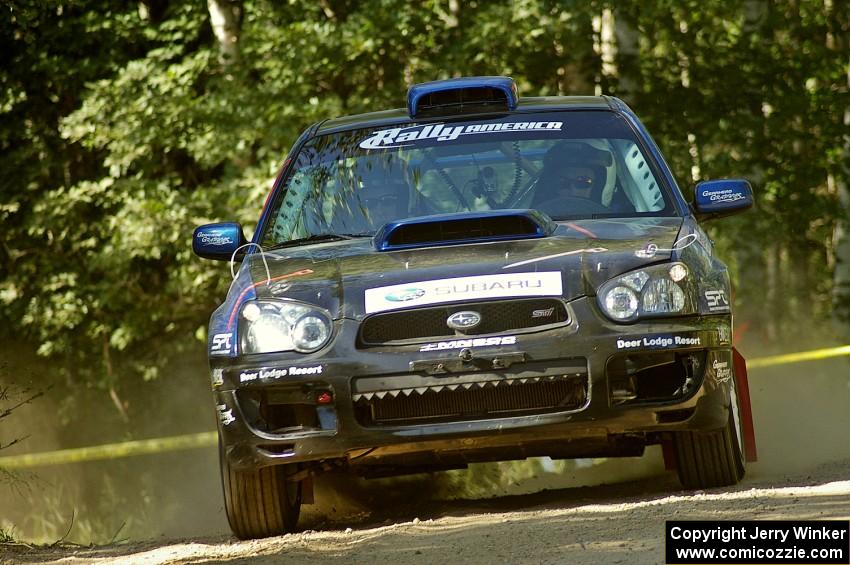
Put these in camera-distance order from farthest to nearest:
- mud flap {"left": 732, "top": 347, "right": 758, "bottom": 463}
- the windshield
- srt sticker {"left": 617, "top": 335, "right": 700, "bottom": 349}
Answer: mud flap {"left": 732, "top": 347, "right": 758, "bottom": 463} < the windshield < srt sticker {"left": 617, "top": 335, "right": 700, "bottom": 349}

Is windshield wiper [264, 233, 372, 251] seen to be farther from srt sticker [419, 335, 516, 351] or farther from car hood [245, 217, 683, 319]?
srt sticker [419, 335, 516, 351]

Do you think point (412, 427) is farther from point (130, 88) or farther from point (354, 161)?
point (130, 88)

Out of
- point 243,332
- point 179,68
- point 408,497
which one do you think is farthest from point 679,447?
point 179,68

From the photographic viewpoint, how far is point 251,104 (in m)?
15.6

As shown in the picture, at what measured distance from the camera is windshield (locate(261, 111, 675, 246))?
21.0 feet

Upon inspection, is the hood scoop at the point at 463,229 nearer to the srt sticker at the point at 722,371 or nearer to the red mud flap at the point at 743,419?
the srt sticker at the point at 722,371

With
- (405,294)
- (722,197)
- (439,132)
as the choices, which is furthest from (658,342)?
(439,132)

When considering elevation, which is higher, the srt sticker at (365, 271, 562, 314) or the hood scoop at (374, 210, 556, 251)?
the hood scoop at (374, 210, 556, 251)

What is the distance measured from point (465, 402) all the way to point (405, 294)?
0.49m

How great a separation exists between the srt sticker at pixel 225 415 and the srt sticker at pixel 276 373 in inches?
7.1

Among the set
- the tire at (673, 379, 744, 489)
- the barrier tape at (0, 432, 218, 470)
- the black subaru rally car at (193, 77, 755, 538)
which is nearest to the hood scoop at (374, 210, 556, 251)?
the black subaru rally car at (193, 77, 755, 538)

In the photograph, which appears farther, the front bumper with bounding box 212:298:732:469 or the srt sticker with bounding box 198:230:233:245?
the srt sticker with bounding box 198:230:233:245

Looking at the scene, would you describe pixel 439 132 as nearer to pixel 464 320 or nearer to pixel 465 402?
pixel 464 320

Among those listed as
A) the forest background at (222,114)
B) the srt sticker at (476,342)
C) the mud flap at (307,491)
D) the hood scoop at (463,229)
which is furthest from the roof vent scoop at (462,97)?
the forest background at (222,114)
